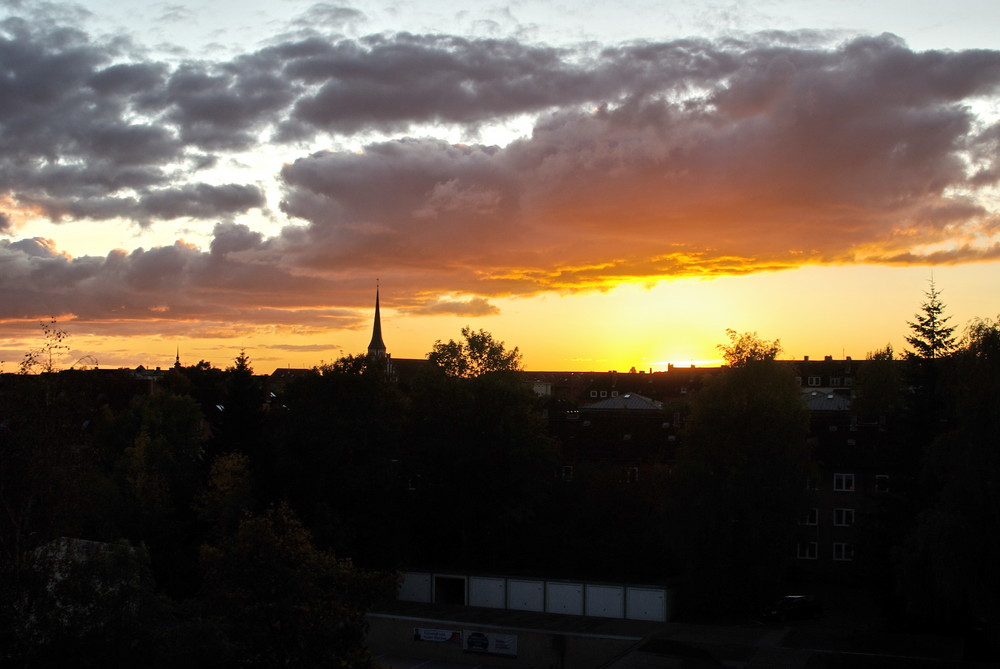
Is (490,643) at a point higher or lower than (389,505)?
lower

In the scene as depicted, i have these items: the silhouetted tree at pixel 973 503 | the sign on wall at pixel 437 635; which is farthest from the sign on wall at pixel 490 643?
the silhouetted tree at pixel 973 503

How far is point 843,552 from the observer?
53.7m

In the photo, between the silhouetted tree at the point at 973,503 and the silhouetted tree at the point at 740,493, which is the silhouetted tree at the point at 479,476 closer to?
the silhouetted tree at the point at 740,493

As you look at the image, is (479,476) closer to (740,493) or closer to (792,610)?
(740,493)

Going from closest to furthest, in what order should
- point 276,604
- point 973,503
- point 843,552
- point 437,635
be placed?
1. point 276,604
2. point 973,503
3. point 437,635
4. point 843,552

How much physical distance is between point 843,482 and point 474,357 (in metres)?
26.1

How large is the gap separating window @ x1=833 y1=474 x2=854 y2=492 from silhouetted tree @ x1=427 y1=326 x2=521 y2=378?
74.2ft

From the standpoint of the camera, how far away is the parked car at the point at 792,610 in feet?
141

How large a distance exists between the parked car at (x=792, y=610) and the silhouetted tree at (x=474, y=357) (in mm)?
26964

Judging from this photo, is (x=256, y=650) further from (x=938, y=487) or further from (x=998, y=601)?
(x=938, y=487)

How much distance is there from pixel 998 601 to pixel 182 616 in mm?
25907

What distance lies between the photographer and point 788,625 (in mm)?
42312

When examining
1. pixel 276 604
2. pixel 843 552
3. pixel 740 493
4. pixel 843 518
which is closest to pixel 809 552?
pixel 843 552

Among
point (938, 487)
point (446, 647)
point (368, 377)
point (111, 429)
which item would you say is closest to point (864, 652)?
point (938, 487)
